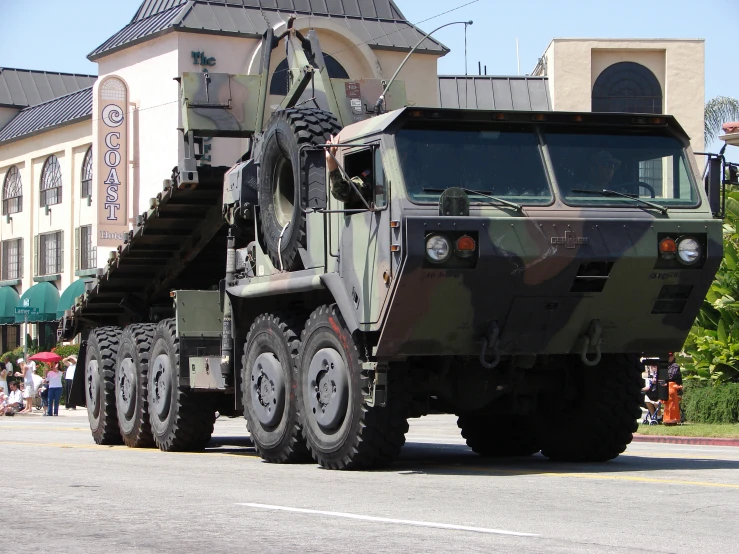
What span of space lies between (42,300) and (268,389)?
41.4 m

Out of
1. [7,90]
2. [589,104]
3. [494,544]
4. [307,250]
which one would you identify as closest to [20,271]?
[7,90]

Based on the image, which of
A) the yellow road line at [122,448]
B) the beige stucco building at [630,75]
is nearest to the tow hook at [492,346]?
the yellow road line at [122,448]

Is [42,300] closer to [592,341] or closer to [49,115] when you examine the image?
[49,115]

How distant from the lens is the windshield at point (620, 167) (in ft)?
40.1

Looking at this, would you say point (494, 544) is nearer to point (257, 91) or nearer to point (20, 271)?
point (257, 91)

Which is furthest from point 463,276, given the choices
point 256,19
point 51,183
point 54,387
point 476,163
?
point 51,183

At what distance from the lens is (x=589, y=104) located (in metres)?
55.8

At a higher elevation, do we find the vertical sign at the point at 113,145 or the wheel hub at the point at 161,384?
the vertical sign at the point at 113,145

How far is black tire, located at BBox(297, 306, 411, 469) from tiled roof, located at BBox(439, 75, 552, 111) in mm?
45112

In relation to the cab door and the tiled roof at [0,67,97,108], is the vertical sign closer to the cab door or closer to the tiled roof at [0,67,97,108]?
the tiled roof at [0,67,97,108]

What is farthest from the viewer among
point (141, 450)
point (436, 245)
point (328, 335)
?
point (141, 450)

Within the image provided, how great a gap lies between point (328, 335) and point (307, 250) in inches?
40.1

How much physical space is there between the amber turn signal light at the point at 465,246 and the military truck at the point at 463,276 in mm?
17

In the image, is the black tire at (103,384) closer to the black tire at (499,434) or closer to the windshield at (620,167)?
the black tire at (499,434)
